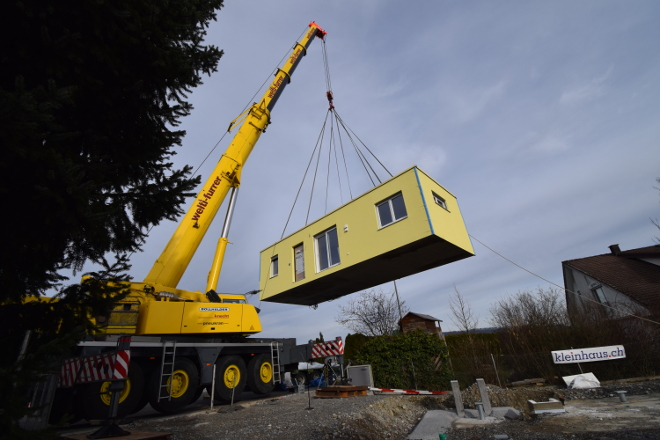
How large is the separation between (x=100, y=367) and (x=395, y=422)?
6.06m

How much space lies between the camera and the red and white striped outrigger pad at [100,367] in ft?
15.4

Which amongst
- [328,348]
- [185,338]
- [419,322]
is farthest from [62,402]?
[419,322]

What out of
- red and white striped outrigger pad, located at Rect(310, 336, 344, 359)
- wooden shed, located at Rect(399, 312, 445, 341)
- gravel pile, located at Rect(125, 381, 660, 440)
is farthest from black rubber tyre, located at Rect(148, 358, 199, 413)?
wooden shed, located at Rect(399, 312, 445, 341)

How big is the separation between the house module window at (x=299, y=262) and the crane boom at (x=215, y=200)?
7.52 ft

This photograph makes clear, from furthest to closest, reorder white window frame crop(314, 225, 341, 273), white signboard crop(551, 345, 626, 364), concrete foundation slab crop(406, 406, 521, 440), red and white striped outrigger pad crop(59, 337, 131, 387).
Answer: white signboard crop(551, 345, 626, 364), white window frame crop(314, 225, 341, 273), concrete foundation slab crop(406, 406, 521, 440), red and white striped outrigger pad crop(59, 337, 131, 387)

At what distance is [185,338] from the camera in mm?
9039

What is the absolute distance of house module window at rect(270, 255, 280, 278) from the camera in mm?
11555

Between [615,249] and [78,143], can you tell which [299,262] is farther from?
[615,249]

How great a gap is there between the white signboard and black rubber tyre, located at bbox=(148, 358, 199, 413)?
36.8ft

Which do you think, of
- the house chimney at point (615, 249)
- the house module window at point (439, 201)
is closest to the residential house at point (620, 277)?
the house chimney at point (615, 249)

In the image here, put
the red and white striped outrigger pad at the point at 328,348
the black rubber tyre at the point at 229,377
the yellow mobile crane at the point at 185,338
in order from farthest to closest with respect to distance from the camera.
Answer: the red and white striped outrigger pad at the point at 328,348, the black rubber tyre at the point at 229,377, the yellow mobile crane at the point at 185,338

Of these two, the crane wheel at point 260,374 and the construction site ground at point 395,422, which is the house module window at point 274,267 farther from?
the construction site ground at point 395,422

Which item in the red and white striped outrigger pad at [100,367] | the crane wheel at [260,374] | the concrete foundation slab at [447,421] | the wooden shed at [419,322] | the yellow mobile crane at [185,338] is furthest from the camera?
Result: the wooden shed at [419,322]

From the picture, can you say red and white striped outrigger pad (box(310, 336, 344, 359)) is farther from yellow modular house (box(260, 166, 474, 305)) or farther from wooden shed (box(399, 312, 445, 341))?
wooden shed (box(399, 312, 445, 341))
